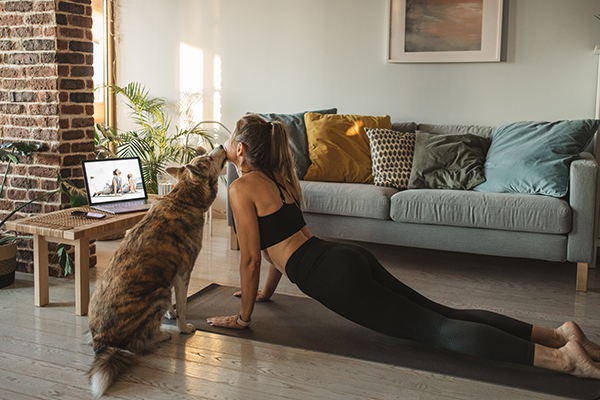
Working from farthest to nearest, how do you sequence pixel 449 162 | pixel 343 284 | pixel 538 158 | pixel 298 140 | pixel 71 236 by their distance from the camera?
pixel 298 140
pixel 449 162
pixel 538 158
pixel 71 236
pixel 343 284

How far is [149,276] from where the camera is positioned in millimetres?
2111

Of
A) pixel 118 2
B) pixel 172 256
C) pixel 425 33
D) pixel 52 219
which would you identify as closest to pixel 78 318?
pixel 52 219

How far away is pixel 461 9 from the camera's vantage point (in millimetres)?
4031

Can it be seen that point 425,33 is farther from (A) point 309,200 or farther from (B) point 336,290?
(B) point 336,290

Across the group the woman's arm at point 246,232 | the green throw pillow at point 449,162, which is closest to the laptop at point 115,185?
the woman's arm at point 246,232

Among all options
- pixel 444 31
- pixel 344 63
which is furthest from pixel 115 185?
pixel 444 31

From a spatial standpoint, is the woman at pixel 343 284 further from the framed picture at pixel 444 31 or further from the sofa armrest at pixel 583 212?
the framed picture at pixel 444 31

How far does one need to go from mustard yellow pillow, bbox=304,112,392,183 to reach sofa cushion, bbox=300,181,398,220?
222mm

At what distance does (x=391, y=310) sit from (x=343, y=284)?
0.20 metres

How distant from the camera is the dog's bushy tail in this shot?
185 cm

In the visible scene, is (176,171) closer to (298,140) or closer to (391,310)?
(391,310)

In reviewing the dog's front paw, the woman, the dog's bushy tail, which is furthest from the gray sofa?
the dog's bushy tail

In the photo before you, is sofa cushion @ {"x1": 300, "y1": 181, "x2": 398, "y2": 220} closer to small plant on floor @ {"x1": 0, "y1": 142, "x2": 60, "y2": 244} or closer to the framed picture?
the framed picture

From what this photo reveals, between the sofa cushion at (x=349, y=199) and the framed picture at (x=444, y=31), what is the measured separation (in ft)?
4.25
